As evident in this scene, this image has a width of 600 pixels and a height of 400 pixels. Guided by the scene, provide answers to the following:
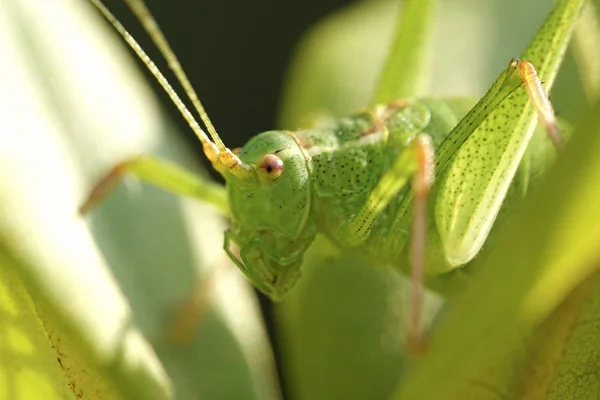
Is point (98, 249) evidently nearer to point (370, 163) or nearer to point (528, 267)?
point (370, 163)

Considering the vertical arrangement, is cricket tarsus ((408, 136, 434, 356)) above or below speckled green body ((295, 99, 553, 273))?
above

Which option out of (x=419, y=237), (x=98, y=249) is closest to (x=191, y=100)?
(x=98, y=249)

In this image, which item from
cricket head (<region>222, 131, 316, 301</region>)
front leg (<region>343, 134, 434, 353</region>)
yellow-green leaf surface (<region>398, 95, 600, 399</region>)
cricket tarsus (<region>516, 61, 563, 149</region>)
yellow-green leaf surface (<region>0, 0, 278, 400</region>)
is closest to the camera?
yellow-green leaf surface (<region>398, 95, 600, 399</region>)

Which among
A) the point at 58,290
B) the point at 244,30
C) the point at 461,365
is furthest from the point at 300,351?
the point at 244,30

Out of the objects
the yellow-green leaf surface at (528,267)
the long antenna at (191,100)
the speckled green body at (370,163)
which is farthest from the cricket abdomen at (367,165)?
the yellow-green leaf surface at (528,267)

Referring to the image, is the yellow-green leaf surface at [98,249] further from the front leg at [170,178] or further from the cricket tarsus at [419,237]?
the cricket tarsus at [419,237]

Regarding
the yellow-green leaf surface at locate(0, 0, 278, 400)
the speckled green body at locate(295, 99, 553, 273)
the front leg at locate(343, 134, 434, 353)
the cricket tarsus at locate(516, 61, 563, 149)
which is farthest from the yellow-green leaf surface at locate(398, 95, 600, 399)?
the speckled green body at locate(295, 99, 553, 273)

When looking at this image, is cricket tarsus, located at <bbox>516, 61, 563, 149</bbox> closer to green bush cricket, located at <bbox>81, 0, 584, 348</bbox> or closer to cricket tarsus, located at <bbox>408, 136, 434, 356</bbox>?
green bush cricket, located at <bbox>81, 0, 584, 348</bbox>

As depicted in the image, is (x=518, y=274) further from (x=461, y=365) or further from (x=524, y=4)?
(x=524, y=4)
